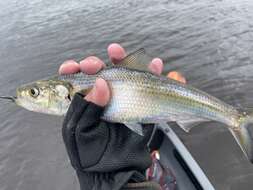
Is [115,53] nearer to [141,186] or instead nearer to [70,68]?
[70,68]

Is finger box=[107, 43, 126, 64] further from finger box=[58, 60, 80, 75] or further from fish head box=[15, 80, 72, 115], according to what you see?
fish head box=[15, 80, 72, 115]

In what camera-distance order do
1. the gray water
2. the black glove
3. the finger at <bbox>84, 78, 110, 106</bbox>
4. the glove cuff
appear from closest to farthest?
the finger at <bbox>84, 78, 110, 106</bbox>
the black glove
the glove cuff
the gray water

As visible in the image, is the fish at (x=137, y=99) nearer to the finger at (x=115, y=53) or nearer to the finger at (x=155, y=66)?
the finger at (x=155, y=66)

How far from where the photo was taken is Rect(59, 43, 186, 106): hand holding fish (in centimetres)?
269

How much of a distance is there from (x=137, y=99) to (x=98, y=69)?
391mm

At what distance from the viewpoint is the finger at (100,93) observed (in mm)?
2672

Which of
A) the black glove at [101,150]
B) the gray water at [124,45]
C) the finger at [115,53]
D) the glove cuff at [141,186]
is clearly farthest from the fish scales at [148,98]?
the gray water at [124,45]

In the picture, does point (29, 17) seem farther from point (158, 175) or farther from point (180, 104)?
point (180, 104)

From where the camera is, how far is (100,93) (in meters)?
2.69

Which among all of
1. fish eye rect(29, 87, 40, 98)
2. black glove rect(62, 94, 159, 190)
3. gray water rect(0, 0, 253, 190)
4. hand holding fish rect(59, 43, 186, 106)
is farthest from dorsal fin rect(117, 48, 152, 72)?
gray water rect(0, 0, 253, 190)

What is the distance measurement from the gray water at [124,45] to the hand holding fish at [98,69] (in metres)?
4.45

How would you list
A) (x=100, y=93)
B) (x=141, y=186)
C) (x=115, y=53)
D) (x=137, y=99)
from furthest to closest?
(x=115, y=53)
(x=141, y=186)
(x=137, y=99)
(x=100, y=93)

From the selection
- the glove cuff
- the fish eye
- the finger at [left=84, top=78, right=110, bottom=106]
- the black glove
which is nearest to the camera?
the finger at [left=84, top=78, right=110, bottom=106]

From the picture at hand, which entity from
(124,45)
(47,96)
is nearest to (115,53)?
(47,96)
